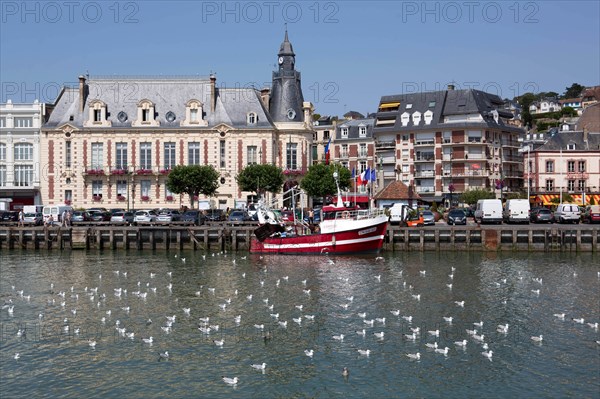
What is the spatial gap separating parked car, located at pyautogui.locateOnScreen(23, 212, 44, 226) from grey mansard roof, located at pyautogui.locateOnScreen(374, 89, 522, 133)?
52049mm

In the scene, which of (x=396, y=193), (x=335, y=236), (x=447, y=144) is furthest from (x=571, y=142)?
(x=335, y=236)

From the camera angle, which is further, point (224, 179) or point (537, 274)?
point (224, 179)

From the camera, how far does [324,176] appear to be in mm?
91875

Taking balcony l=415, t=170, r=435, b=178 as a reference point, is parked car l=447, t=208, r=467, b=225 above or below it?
below

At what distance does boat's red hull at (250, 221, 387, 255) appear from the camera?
189 feet

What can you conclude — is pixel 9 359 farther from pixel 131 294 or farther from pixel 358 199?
pixel 358 199

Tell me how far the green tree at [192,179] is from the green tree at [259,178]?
11.6 feet

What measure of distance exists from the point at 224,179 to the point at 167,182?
8.82 m

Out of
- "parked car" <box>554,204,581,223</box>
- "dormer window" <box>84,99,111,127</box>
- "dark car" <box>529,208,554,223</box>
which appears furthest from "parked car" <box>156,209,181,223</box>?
"parked car" <box>554,204,581,223</box>

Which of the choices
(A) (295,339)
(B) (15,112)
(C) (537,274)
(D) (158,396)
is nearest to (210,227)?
(C) (537,274)

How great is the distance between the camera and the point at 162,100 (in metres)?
98.8

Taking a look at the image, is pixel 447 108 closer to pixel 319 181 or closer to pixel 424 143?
pixel 424 143

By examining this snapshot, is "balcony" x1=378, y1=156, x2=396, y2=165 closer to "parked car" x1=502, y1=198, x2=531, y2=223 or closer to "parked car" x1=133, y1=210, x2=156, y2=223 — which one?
"parked car" x1=502, y1=198, x2=531, y2=223

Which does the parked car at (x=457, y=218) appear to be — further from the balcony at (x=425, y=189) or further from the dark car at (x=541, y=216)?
the balcony at (x=425, y=189)
